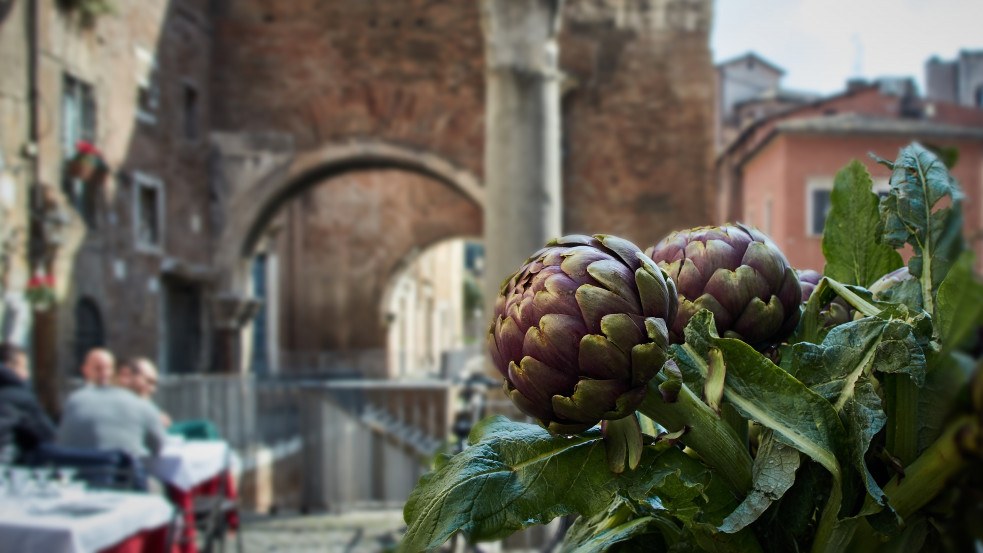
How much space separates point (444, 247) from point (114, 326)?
19.7 meters

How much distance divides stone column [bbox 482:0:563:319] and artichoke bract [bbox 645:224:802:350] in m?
5.33

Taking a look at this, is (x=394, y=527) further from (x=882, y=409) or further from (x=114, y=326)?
(x=882, y=409)

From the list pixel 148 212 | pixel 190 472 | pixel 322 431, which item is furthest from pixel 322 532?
pixel 148 212

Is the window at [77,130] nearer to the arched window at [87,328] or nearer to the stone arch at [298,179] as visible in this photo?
the arched window at [87,328]

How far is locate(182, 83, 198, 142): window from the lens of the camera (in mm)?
12625

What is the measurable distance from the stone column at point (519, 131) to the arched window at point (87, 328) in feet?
16.7

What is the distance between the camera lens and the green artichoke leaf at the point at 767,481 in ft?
1.87

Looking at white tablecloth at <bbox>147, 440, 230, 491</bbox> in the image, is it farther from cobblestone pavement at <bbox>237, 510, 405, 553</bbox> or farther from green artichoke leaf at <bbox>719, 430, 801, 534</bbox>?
green artichoke leaf at <bbox>719, 430, 801, 534</bbox>

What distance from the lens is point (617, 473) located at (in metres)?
0.60

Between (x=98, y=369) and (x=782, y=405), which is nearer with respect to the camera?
(x=782, y=405)

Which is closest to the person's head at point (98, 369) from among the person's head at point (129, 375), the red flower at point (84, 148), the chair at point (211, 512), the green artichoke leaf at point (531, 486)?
the person's head at point (129, 375)

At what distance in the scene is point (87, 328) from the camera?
9.76m

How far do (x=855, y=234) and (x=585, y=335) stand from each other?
355mm

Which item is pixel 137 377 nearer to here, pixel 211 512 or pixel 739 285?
pixel 211 512
